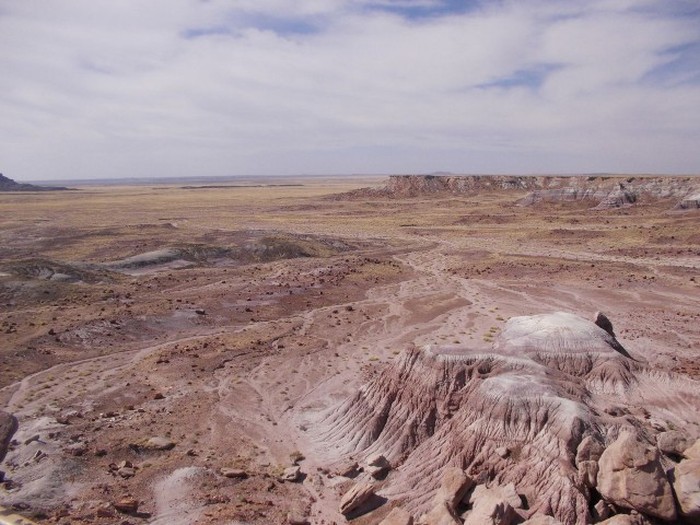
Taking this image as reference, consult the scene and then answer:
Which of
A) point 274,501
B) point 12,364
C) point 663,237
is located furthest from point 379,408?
point 663,237

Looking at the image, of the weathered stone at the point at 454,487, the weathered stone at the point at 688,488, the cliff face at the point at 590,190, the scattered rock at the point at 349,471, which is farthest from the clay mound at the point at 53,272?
the cliff face at the point at 590,190

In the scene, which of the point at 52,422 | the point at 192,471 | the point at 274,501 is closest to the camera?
the point at 274,501

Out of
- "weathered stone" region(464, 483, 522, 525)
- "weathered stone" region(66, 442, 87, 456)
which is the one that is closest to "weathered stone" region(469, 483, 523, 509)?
"weathered stone" region(464, 483, 522, 525)

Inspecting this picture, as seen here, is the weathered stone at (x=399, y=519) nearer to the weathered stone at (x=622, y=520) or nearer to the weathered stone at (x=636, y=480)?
the weathered stone at (x=622, y=520)

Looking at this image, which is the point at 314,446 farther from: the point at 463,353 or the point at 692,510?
the point at 692,510

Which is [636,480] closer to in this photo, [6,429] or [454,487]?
[454,487]
